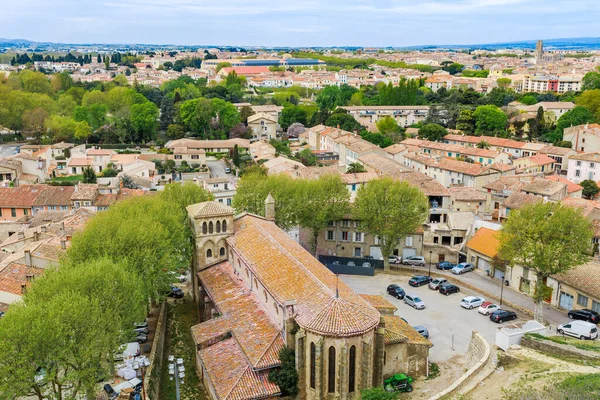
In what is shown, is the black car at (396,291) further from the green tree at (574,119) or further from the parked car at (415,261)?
the green tree at (574,119)

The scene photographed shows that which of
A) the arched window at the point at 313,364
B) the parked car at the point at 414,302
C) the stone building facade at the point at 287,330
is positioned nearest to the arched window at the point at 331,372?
the stone building facade at the point at 287,330

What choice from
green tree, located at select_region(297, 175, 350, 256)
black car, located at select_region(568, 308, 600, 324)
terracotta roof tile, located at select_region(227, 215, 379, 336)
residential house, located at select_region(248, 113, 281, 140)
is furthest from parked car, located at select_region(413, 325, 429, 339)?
residential house, located at select_region(248, 113, 281, 140)

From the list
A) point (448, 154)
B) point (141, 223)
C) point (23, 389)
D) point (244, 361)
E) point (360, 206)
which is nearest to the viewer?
point (23, 389)

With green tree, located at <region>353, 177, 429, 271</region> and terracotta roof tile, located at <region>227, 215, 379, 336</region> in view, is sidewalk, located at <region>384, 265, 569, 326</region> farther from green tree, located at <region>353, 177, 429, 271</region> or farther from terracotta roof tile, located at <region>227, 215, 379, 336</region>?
terracotta roof tile, located at <region>227, 215, 379, 336</region>

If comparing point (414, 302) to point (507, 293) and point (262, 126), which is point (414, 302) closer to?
point (507, 293)

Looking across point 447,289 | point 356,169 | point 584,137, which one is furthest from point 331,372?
point 584,137

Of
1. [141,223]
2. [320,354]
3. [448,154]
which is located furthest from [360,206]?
[448,154]

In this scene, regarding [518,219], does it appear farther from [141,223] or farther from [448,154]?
[448,154]
